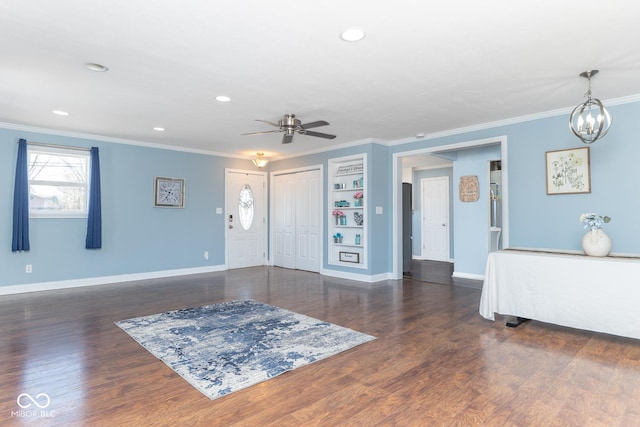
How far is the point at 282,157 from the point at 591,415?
267 inches

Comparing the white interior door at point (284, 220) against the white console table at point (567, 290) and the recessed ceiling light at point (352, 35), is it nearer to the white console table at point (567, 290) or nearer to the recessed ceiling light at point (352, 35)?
the white console table at point (567, 290)

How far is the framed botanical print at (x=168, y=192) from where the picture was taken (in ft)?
22.0

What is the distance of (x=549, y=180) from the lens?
467 cm

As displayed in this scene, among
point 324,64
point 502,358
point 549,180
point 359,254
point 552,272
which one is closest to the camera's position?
point 502,358

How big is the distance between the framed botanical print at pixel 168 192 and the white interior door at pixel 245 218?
1002mm

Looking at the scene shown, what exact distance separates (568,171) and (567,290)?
6.05 feet

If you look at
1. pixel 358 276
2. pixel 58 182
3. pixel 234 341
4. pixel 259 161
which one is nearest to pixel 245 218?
pixel 259 161

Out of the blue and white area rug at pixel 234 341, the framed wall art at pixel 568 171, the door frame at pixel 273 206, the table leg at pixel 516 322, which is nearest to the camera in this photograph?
the blue and white area rug at pixel 234 341

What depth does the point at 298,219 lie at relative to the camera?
781cm

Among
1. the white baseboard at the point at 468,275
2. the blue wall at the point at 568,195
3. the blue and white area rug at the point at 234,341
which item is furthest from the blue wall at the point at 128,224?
the blue wall at the point at 568,195

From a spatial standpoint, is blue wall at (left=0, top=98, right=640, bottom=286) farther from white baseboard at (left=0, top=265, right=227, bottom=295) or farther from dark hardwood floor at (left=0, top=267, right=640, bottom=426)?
dark hardwood floor at (left=0, top=267, right=640, bottom=426)

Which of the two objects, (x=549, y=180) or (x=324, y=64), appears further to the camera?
(x=549, y=180)

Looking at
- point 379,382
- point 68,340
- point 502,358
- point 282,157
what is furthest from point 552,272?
point 282,157

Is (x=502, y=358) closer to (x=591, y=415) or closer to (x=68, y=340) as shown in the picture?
(x=591, y=415)
